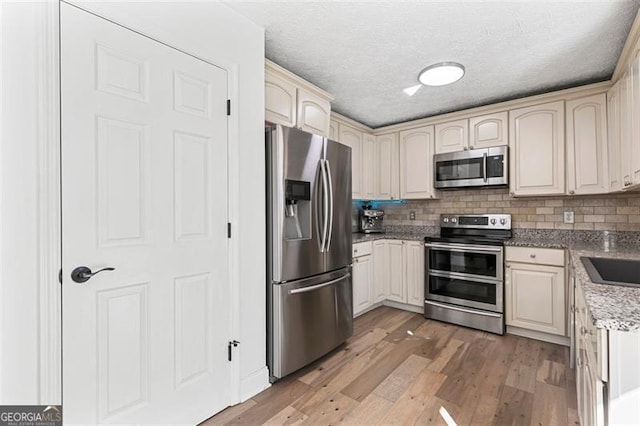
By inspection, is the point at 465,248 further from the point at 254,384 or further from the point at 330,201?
the point at 254,384

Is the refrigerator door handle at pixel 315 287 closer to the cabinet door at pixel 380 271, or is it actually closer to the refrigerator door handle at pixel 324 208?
the refrigerator door handle at pixel 324 208

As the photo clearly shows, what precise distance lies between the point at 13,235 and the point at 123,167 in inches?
18.5

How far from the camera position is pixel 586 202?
296cm

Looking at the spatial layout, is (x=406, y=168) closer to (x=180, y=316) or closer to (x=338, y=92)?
(x=338, y=92)

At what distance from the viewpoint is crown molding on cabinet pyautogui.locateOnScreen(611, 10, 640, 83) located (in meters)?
1.75

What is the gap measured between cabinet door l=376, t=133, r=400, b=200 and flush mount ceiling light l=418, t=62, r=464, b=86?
4.60 ft

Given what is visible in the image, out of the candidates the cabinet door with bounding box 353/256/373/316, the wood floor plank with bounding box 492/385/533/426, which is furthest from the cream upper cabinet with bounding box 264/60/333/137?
the wood floor plank with bounding box 492/385/533/426

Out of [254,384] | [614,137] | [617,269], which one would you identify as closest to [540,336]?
[617,269]

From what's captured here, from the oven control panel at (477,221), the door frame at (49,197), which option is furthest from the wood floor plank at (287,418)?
the oven control panel at (477,221)

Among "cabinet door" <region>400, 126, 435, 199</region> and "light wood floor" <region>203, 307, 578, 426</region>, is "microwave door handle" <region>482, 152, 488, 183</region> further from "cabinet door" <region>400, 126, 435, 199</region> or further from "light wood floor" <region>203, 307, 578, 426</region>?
"light wood floor" <region>203, 307, 578, 426</region>

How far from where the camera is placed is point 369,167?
3.96 metres

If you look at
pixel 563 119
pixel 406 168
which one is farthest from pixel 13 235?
pixel 563 119

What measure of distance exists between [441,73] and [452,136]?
3.92ft

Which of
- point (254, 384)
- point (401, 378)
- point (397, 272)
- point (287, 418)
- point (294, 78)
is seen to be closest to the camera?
point (287, 418)
